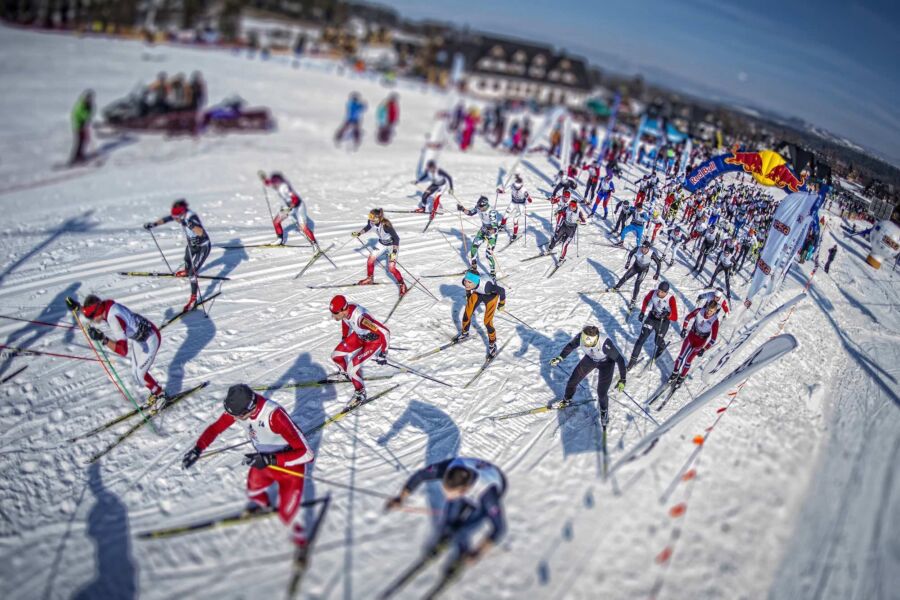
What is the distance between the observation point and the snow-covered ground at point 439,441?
443cm

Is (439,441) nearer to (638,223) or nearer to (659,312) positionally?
(659,312)

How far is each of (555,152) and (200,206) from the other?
363 inches

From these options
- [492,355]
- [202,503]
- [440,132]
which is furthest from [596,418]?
[440,132]

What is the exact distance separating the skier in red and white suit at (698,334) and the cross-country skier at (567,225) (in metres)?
3.15

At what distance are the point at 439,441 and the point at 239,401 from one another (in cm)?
258

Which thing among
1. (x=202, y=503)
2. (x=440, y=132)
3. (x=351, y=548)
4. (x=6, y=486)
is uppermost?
(x=440, y=132)

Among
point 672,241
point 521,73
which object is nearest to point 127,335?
point 672,241

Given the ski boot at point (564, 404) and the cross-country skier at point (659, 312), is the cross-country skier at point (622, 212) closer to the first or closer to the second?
the cross-country skier at point (659, 312)

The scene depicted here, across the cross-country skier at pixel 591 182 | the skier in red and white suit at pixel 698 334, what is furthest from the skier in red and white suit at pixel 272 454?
the cross-country skier at pixel 591 182

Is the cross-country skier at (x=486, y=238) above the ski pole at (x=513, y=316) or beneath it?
above

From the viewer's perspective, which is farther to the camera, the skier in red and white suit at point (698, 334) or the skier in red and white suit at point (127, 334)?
the skier in red and white suit at point (698, 334)

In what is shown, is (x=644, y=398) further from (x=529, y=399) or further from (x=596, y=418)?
(x=529, y=399)

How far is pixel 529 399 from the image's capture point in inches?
258

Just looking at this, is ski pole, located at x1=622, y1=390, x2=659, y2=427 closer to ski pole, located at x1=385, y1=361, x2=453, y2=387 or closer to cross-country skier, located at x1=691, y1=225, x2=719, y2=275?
ski pole, located at x1=385, y1=361, x2=453, y2=387
